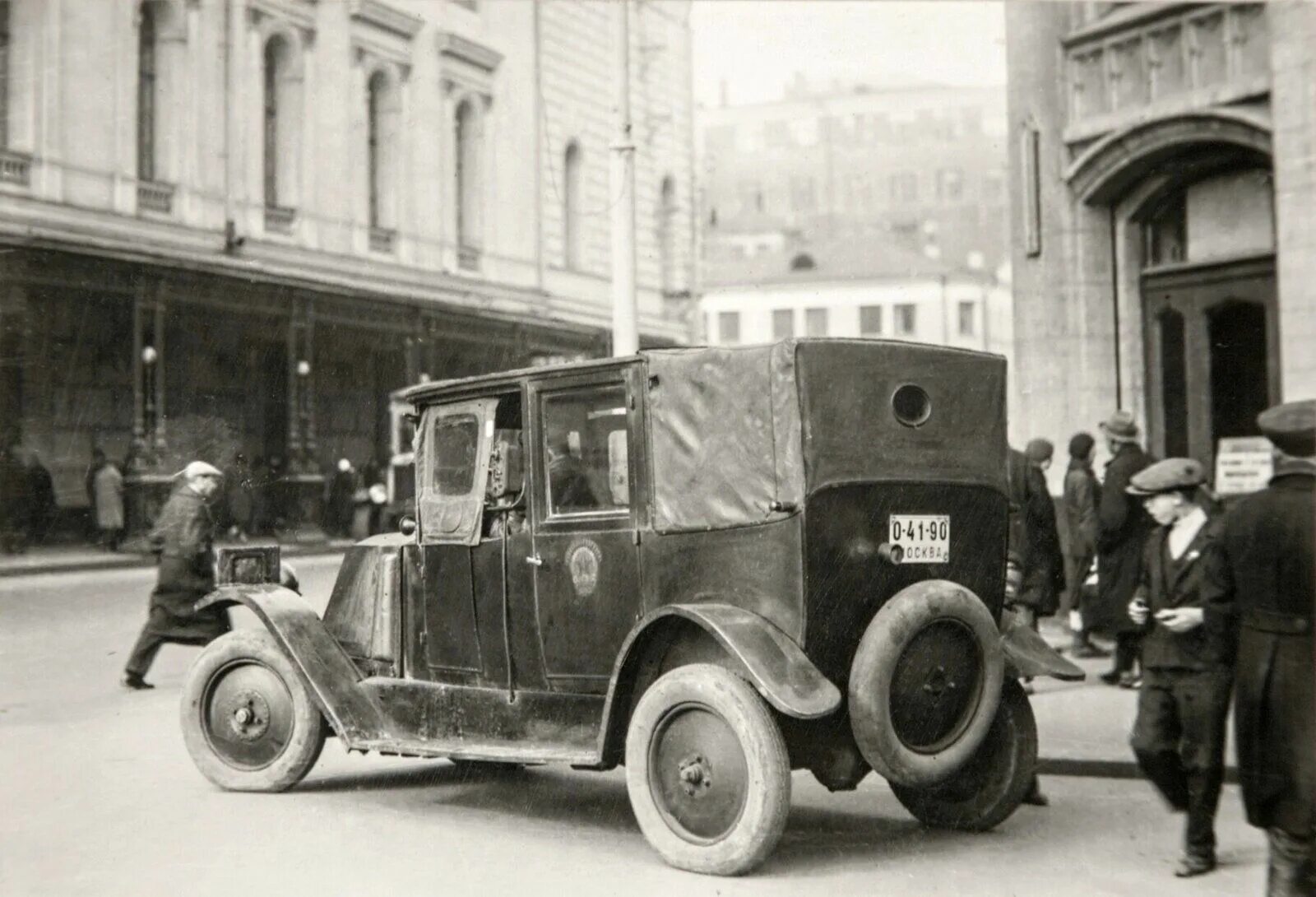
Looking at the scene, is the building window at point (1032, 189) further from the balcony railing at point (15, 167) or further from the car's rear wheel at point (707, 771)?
the balcony railing at point (15, 167)

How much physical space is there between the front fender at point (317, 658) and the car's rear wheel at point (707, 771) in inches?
70.9

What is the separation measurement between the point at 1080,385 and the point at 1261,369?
200 centimetres

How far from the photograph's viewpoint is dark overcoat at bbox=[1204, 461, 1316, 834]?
4848 millimetres

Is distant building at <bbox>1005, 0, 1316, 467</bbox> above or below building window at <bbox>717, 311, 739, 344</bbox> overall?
below

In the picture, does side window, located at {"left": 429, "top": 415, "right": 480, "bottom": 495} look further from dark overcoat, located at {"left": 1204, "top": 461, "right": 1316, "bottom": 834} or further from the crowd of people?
dark overcoat, located at {"left": 1204, "top": 461, "right": 1316, "bottom": 834}

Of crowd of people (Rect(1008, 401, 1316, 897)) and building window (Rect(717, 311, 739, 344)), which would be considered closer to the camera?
crowd of people (Rect(1008, 401, 1316, 897))

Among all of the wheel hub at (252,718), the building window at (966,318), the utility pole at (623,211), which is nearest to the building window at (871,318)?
the building window at (966,318)

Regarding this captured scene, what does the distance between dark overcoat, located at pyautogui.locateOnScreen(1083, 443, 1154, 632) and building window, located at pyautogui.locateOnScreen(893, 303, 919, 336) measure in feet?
188

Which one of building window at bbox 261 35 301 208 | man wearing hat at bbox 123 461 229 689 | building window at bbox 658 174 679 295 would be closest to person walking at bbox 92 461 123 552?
man wearing hat at bbox 123 461 229 689

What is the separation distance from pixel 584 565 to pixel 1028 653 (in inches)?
80.7

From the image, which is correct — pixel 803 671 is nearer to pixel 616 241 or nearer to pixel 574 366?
pixel 574 366

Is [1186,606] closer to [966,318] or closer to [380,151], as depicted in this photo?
[380,151]

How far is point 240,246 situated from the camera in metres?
19.8

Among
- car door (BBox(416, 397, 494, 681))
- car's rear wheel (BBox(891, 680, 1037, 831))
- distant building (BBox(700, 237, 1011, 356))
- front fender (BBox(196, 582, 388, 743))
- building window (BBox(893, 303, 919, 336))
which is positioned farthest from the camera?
building window (BBox(893, 303, 919, 336))
